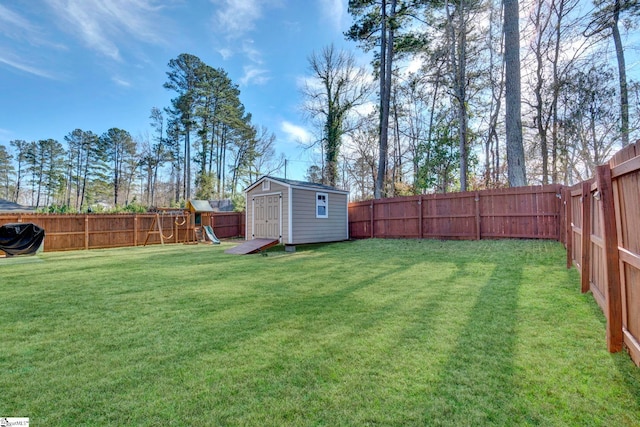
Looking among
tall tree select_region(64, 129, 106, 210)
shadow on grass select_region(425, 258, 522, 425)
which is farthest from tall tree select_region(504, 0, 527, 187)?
tall tree select_region(64, 129, 106, 210)

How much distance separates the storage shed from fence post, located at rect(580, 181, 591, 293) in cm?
726

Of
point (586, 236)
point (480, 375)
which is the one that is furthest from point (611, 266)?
point (586, 236)

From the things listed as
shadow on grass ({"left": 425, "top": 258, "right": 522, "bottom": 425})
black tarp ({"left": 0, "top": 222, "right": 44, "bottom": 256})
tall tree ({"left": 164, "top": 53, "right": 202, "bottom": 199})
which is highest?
tall tree ({"left": 164, "top": 53, "right": 202, "bottom": 199})

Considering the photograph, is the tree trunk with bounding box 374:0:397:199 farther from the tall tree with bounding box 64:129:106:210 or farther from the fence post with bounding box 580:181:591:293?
the tall tree with bounding box 64:129:106:210

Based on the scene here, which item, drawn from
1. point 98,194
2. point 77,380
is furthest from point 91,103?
point 77,380

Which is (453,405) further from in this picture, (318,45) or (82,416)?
(318,45)

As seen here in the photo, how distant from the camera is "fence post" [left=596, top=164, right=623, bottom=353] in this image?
204 centimetres

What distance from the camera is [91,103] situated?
2084cm

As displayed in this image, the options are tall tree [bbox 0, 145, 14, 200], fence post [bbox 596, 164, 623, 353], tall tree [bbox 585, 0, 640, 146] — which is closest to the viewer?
fence post [bbox 596, 164, 623, 353]

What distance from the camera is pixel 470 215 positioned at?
8.68 meters

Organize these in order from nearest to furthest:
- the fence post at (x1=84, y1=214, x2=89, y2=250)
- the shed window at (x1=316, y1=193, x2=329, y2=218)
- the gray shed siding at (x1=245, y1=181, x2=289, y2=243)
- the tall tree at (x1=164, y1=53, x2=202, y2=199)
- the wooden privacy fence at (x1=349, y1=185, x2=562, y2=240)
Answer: the wooden privacy fence at (x1=349, y1=185, x2=562, y2=240)
the gray shed siding at (x1=245, y1=181, x2=289, y2=243)
the shed window at (x1=316, y1=193, x2=329, y2=218)
the fence post at (x1=84, y1=214, x2=89, y2=250)
the tall tree at (x1=164, y1=53, x2=202, y2=199)

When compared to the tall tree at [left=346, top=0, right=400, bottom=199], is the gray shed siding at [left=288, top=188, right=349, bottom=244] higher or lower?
lower

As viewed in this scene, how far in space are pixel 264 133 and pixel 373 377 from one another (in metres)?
26.0

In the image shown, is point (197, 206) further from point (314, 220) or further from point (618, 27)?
point (618, 27)
